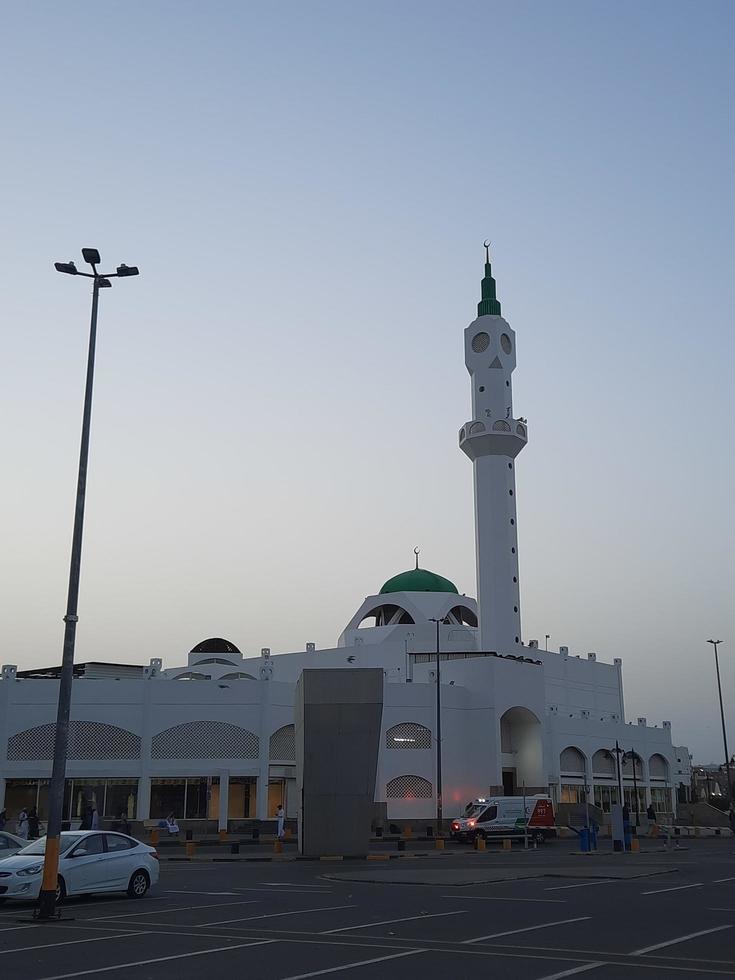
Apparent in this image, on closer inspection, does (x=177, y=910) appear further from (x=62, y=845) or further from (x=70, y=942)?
(x=70, y=942)

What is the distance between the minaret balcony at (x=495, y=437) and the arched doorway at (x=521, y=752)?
1622 centimetres

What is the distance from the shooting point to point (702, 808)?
70.5 metres

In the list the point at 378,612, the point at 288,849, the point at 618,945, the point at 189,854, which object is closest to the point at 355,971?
the point at 618,945

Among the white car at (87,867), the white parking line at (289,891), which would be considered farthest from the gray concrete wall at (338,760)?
the white car at (87,867)

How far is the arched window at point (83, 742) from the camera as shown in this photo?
52.7 meters

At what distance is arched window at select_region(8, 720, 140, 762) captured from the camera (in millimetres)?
52688

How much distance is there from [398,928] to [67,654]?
6671 millimetres

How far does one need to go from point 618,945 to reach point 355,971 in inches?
138

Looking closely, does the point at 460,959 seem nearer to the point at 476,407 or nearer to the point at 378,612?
the point at 476,407

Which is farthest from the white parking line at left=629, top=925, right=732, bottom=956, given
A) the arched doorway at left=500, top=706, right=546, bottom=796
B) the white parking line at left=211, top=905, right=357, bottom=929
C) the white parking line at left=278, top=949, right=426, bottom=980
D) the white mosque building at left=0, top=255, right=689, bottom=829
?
the arched doorway at left=500, top=706, right=546, bottom=796

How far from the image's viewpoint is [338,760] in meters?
Result: 31.8

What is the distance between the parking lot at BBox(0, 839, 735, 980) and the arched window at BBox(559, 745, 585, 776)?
1650 inches

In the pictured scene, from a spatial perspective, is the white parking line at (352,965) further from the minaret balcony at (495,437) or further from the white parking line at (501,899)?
the minaret balcony at (495,437)

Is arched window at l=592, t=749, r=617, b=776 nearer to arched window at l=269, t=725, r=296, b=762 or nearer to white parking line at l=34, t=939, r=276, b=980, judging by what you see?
arched window at l=269, t=725, r=296, b=762
